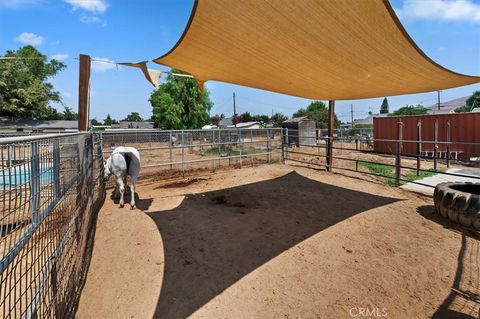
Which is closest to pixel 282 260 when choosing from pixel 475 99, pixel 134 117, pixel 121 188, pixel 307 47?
pixel 307 47

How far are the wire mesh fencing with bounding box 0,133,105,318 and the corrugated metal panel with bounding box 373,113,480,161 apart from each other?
1227cm

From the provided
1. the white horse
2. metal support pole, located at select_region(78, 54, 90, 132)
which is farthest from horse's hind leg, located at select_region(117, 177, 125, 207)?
metal support pole, located at select_region(78, 54, 90, 132)

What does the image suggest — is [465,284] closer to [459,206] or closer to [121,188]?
[459,206]

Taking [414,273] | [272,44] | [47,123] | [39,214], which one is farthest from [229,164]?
[47,123]

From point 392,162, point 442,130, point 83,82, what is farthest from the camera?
point 442,130

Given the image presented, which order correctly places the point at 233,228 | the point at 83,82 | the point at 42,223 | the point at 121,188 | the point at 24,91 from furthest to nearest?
the point at 24,91
the point at 121,188
the point at 83,82
the point at 233,228
the point at 42,223

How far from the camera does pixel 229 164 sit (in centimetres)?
947

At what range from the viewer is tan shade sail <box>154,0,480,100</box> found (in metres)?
2.48

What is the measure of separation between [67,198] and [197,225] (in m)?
1.95

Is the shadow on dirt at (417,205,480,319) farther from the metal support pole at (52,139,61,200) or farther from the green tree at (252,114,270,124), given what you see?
the green tree at (252,114,270,124)

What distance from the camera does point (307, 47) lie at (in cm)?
333

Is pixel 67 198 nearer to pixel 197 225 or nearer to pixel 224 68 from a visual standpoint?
pixel 197 225
